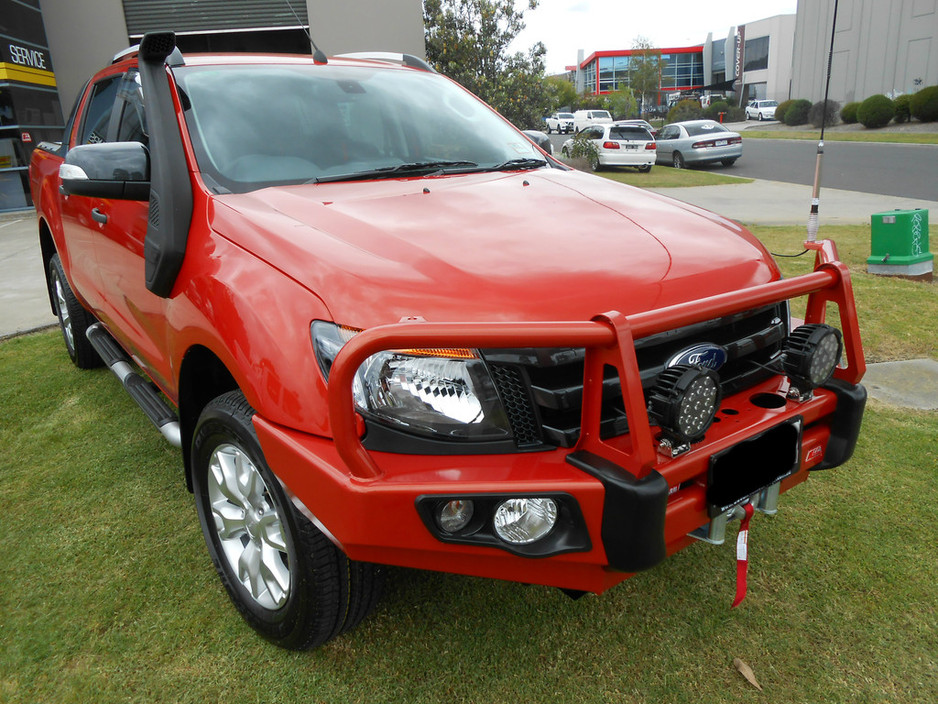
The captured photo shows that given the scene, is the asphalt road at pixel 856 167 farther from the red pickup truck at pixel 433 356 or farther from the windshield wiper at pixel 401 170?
the red pickup truck at pixel 433 356

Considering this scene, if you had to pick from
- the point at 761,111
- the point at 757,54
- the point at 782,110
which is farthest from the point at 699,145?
the point at 757,54

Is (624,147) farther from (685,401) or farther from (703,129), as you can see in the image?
(685,401)

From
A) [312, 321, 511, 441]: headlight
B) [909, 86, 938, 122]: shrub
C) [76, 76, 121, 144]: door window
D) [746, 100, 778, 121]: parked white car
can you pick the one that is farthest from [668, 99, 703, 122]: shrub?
[312, 321, 511, 441]: headlight

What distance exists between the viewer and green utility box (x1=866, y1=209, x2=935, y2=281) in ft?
21.6

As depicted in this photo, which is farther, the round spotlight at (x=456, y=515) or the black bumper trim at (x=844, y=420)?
the black bumper trim at (x=844, y=420)

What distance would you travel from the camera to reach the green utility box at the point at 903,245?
21.6 feet

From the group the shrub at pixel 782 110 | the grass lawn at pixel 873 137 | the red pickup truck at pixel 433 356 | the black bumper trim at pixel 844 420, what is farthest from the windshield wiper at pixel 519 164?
the shrub at pixel 782 110

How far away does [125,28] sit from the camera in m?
13.7

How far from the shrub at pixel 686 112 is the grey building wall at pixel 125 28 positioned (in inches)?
1717

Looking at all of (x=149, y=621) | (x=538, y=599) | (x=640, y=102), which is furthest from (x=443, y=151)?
(x=640, y=102)

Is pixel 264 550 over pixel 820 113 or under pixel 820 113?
under

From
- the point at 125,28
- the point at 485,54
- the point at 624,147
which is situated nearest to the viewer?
the point at 125,28

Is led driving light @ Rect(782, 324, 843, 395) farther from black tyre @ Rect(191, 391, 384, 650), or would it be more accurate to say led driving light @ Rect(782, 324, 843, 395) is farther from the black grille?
black tyre @ Rect(191, 391, 384, 650)

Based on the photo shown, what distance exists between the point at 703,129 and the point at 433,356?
2288 centimetres
